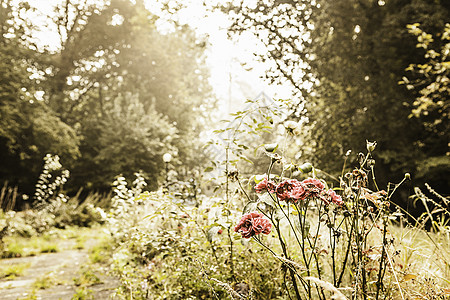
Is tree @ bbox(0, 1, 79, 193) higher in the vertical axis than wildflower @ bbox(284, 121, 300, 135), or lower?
higher

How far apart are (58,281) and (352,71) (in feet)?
18.2

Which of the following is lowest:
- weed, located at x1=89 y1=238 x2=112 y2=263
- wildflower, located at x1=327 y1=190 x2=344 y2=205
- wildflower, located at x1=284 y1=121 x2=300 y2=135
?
weed, located at x1=89 y1=238 x2=112 y2=263

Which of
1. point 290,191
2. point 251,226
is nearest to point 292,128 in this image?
point 290,191

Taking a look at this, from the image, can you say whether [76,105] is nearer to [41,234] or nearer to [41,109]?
[41,109]

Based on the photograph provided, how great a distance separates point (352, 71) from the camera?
5.64 m

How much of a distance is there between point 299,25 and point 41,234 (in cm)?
688

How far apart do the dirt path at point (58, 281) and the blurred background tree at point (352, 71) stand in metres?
4.15

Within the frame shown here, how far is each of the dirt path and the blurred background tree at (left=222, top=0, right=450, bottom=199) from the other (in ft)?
13.6

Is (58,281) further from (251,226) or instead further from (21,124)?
(21,124)

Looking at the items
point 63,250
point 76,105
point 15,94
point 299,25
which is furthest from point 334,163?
point 76,105

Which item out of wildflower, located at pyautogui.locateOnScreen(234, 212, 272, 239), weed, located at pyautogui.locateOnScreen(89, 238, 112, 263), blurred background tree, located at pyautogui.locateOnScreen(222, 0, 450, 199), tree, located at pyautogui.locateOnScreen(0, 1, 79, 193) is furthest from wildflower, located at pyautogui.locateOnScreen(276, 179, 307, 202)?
tree, located at pyautogui.locateOnScreen(0, 1, 79, 193)

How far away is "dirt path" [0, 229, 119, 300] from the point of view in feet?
9.43

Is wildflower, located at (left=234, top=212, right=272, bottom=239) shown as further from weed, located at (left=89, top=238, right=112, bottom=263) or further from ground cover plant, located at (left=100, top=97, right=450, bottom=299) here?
weed, located at (left=89, top=238, right=112, bottom=263)

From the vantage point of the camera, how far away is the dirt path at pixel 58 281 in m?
2.87
